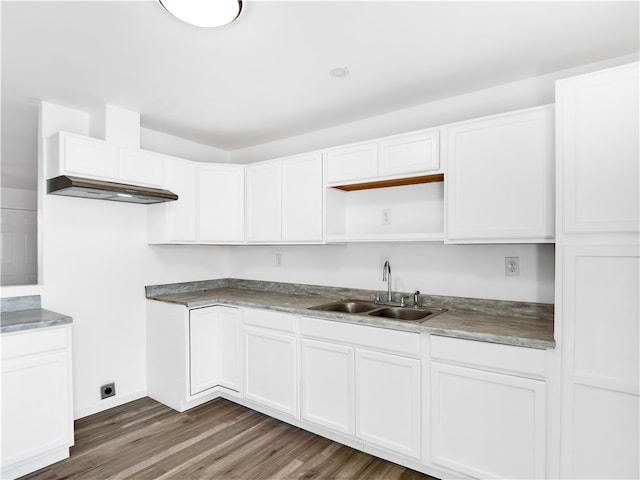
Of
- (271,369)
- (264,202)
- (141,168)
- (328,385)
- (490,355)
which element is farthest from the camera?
(264,202)

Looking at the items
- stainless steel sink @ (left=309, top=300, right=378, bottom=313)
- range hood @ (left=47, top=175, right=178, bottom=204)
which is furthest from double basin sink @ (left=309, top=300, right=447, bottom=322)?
range hood @ (left=47, top=175, right=178, bottom=204)

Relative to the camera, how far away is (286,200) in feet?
10.6

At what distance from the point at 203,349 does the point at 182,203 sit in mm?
1301

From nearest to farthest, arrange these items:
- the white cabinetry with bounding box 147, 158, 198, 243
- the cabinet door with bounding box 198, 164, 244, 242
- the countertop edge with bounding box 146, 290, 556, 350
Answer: the countertop edge with bounding box 146, 290, 556, 350, the white cabinetry with bounding box 147, 158, 198, 243, the cabinet door with bounding box 198, 164, 244, 242

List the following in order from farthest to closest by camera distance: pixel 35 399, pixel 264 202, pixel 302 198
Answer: pixel 264 202 → pixel 302 198 → pixel 35 399

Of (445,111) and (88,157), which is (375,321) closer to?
(445,111)

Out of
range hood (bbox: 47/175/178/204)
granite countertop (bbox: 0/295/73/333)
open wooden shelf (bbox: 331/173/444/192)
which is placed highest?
open wooden shelf (bbox: 331/173/444/192)

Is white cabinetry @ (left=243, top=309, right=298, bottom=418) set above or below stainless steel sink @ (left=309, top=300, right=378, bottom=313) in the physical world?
below

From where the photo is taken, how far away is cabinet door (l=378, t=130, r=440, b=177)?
2466mm

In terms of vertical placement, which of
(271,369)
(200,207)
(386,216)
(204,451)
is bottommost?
(204,451)

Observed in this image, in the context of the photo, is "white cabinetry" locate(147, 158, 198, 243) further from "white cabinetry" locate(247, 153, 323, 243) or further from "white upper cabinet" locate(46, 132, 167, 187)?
"white cabinetry" locate(247, 153, 323, 243)

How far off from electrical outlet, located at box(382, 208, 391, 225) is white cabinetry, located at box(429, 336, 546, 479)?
3.81 feet

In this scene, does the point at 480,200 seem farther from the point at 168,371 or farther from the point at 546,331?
the point at 168,371

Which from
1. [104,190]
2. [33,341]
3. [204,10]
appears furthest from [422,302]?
[33,341]
